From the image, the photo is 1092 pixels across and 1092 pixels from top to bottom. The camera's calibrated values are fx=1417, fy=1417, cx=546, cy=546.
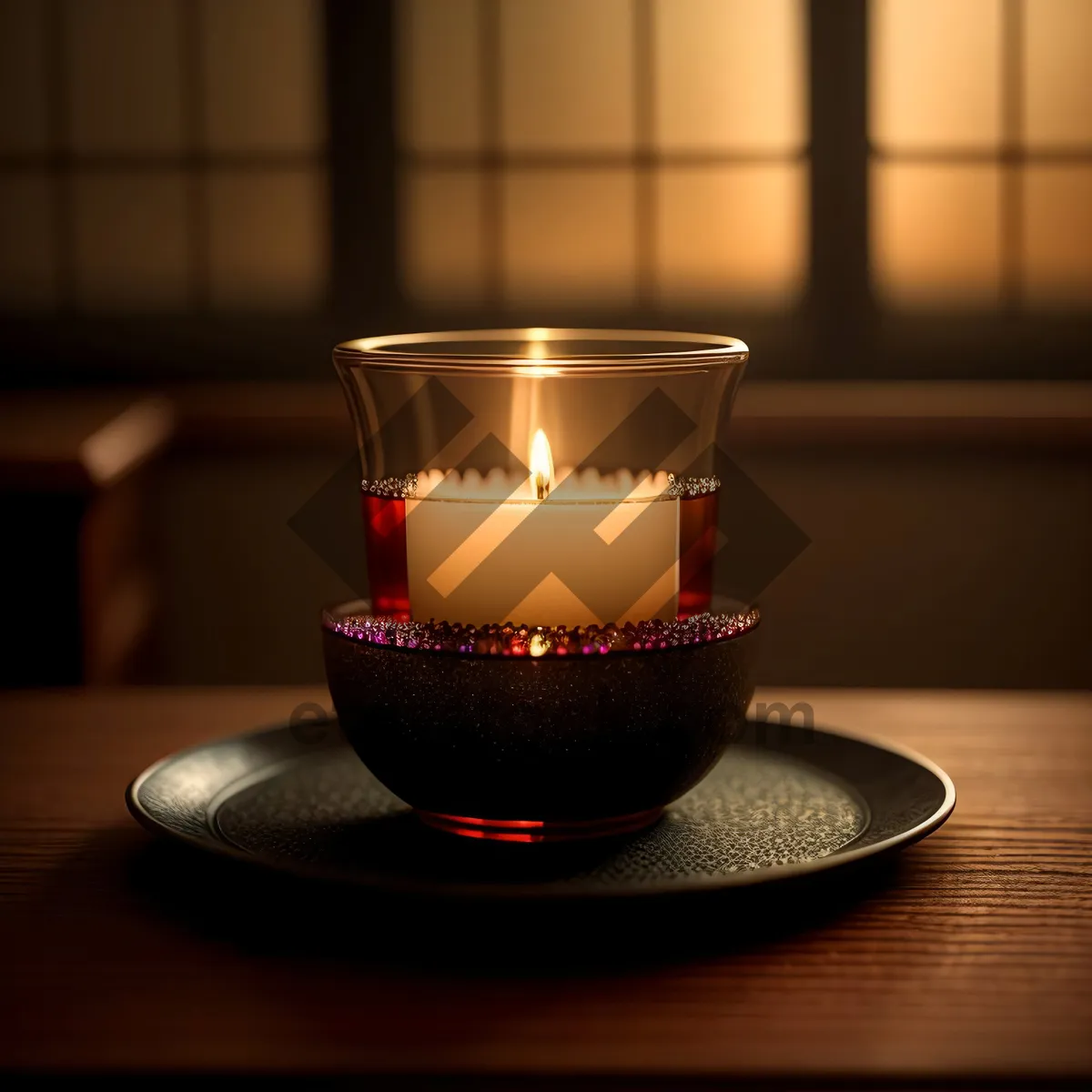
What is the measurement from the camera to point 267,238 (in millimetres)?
2262

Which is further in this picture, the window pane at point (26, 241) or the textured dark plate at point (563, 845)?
the window pane at point (26, 241)

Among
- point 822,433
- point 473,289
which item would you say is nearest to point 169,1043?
point 822,433

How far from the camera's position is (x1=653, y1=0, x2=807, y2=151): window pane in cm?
216

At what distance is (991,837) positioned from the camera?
1.84 ft

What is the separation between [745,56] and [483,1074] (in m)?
2.05

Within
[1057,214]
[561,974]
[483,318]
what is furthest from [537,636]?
[1057,214]

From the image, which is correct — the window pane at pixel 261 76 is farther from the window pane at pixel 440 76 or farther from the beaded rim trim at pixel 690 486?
the beaded rim trim at pixel 690 486

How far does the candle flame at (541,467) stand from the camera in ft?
1.69

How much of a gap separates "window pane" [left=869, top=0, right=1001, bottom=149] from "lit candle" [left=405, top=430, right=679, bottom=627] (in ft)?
6.02

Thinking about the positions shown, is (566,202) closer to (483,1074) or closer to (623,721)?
(623,721)

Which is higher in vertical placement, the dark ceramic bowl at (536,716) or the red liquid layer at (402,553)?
the red liquid layer at (402,553)

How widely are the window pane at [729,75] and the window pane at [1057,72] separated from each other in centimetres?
37

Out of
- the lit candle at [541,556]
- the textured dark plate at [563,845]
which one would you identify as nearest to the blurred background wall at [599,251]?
the textured dark plate at [563,845]

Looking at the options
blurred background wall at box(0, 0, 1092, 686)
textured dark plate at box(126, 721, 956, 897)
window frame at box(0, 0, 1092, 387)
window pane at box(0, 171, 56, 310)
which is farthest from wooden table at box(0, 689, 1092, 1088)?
window pane at box(0, 171, 56, 310)
